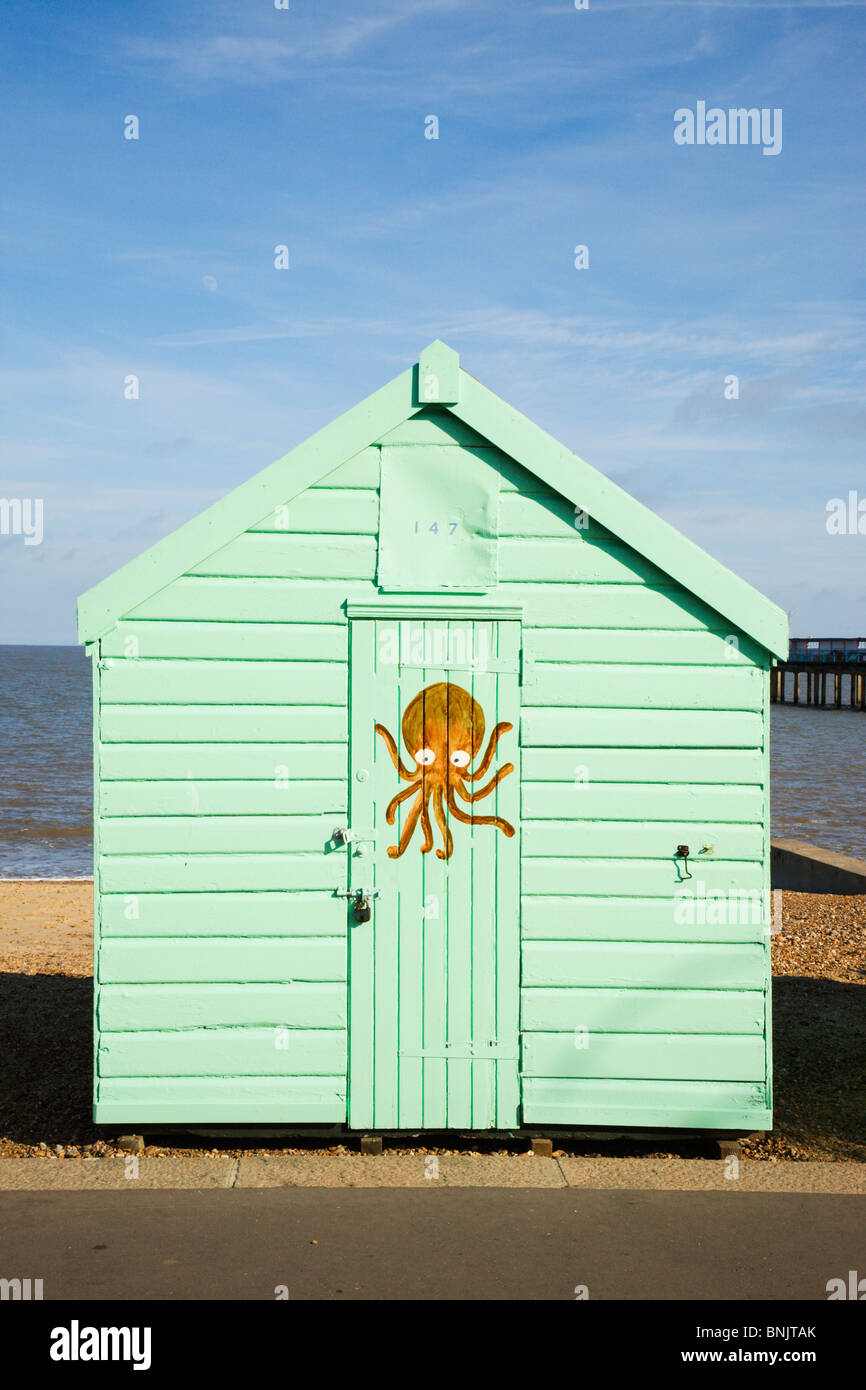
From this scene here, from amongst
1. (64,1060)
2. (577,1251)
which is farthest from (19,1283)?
(64,1060)

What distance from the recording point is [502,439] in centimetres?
586

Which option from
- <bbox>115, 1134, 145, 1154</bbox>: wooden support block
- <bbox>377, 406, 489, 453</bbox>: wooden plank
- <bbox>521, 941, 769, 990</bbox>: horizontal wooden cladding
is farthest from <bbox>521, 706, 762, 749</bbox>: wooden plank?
<bbox>115, 1134, 145, 1154</bbox>: wooden support block

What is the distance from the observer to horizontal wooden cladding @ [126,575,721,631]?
5.92m

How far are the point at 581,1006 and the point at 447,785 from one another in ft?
4.36

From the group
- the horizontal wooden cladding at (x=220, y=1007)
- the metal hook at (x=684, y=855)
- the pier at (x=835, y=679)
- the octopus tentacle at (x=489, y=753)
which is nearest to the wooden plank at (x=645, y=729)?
the octopus tentacle at (x=489, y=753)

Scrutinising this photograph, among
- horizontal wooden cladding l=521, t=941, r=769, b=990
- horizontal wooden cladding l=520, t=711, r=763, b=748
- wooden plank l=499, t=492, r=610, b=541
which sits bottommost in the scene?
horizontal wooden cladding l=521, t=941, r=769, b=990

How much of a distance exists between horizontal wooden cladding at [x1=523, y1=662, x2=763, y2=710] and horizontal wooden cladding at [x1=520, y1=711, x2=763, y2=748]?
0.17 feet

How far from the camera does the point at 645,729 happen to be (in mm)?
6008

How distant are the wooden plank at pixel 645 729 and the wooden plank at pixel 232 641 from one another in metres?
1.12

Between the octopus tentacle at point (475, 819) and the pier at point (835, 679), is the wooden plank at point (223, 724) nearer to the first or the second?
the octopus tentacle at point (475, 819)

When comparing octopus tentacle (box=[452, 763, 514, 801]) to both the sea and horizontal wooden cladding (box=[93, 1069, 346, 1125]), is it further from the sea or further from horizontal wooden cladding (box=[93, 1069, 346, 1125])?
the sea

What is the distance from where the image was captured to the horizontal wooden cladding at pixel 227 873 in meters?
5.91

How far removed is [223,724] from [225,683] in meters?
0.21
